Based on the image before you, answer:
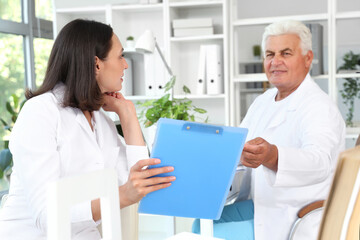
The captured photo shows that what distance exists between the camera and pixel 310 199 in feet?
6.84

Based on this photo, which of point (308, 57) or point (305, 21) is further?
point (305, 21)

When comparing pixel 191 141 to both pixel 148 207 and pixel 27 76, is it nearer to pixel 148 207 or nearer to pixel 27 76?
pixel 148 207

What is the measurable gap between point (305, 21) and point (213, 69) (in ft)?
2.48

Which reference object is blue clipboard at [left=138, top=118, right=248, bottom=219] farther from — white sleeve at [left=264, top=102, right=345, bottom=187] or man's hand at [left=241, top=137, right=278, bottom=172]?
white sleeve at [left=264, top=102, right=345, bottom=187]

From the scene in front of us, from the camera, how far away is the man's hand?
165cm

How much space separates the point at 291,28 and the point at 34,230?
141cm

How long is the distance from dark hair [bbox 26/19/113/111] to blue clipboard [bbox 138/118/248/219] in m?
0.42

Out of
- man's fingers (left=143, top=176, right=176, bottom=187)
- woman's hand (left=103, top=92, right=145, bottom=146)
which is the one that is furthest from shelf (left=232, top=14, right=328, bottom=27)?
man's fingers (left=143, top=176, right=176, bottom=187)

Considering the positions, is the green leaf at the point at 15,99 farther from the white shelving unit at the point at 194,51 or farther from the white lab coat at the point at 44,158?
the white lab coat at the point at 44,158

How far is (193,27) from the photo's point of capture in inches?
148

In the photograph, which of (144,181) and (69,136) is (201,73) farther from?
(144,181)

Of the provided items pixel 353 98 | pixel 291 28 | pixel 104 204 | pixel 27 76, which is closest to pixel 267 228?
pixel 291 28

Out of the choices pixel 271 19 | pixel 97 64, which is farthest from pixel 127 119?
pixel 271 19

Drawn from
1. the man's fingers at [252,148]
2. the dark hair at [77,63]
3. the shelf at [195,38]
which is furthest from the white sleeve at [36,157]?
the shelf at [195,38]
